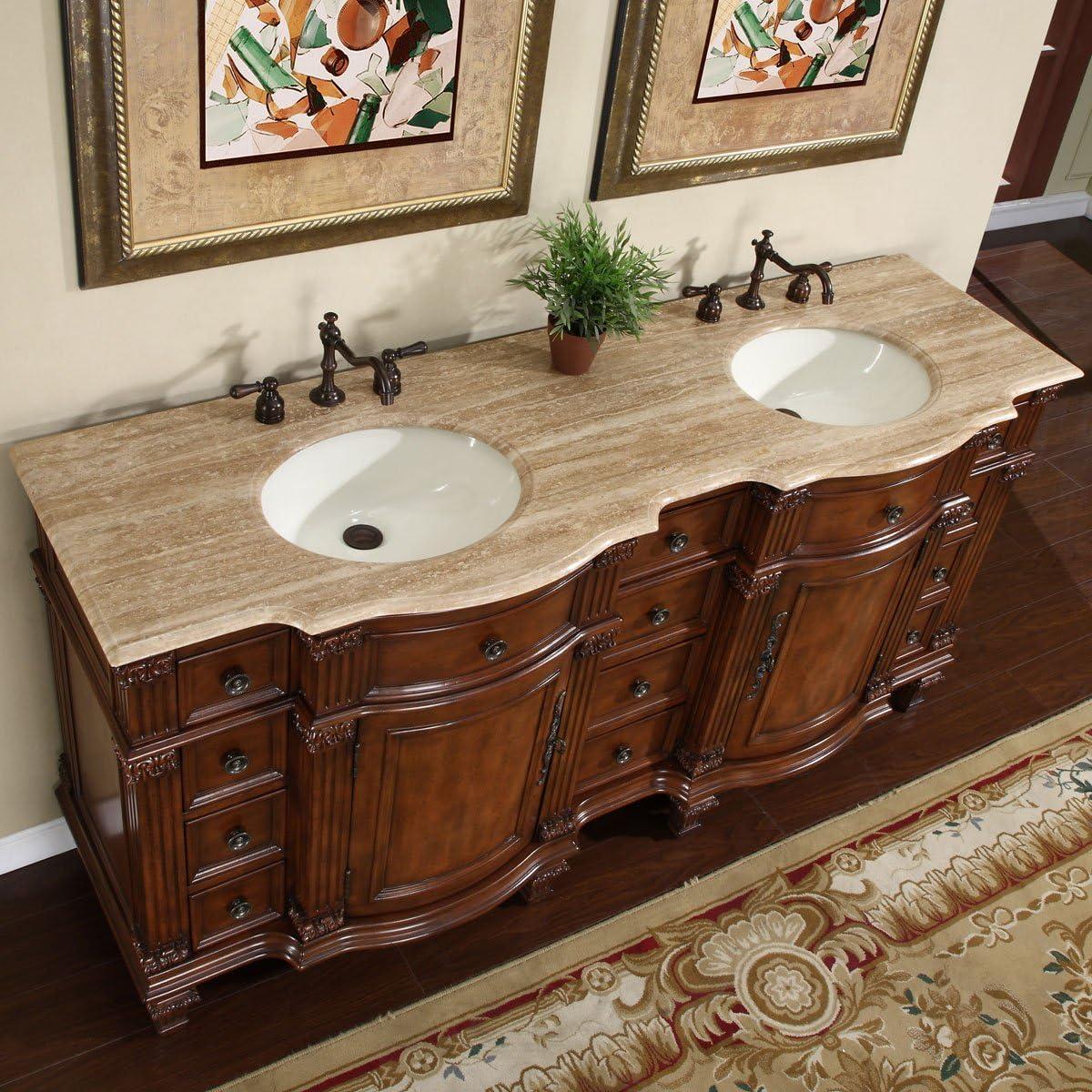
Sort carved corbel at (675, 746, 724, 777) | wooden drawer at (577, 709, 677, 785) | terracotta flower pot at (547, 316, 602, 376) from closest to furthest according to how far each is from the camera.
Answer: terracotta flower pot at (547, 316, 602, 376), wooden drawer at (577, 709, 677, 785), carved corbel at (675, 746, 724, 777)

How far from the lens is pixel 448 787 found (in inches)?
84.1

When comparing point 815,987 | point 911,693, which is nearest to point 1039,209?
point 911,693

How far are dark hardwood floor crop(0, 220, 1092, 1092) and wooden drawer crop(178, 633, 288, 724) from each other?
72cm

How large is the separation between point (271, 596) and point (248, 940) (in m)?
0.76

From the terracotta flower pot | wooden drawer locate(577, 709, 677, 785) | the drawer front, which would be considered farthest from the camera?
wooden drawer locate(577, 709, 677, 785)

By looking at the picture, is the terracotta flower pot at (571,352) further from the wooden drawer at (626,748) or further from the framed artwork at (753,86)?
the wooden drawer at (626,748)

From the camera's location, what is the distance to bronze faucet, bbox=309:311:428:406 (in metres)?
2.05

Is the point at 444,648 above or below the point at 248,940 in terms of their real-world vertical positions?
above

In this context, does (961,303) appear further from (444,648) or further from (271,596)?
(271,596)

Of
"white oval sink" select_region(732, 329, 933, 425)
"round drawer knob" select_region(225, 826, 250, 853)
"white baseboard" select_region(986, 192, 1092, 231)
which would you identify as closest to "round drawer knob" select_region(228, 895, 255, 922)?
"round drawer knob" select_region(225, 826, 250, 853)

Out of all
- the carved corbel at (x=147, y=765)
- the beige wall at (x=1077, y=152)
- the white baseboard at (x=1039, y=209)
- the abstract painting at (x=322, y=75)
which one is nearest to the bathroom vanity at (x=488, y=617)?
the carved corbel at (x=147, y=765)

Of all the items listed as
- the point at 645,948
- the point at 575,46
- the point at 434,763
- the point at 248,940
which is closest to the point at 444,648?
the point at 434,763

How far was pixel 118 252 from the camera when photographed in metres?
1.88

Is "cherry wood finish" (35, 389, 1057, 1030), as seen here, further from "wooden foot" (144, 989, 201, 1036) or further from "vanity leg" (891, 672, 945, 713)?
"vanity leg" (891, 672, 945, 713)
